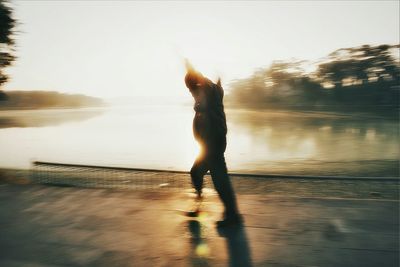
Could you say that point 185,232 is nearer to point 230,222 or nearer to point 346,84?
point 230,222

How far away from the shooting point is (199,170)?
3561mm

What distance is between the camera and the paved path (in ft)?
8.64

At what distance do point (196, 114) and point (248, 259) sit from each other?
5.09ft

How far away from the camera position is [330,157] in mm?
18422

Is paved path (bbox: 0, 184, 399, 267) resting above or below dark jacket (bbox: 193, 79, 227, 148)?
below

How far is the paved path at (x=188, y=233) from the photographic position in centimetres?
263

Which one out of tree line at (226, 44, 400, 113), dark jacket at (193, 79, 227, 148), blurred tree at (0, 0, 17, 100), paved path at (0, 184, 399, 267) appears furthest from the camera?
tree line at (226, 44, 400, 113)

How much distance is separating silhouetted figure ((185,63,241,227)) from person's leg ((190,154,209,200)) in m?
0.08

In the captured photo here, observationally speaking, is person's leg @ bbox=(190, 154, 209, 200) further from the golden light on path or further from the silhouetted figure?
the golden light on path

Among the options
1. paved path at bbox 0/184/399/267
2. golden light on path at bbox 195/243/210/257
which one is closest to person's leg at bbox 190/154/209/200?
paved path at bbox 0/184/399/267

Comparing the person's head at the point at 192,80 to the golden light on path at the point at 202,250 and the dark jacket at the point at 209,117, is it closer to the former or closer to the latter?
the dark jacket at the point at 209,117

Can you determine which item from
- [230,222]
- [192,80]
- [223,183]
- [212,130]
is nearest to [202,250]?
[230,222]

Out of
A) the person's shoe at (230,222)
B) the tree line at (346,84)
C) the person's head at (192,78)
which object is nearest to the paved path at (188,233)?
the person's shoe at (230,222)

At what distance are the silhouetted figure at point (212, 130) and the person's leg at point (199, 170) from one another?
84 millimetres
